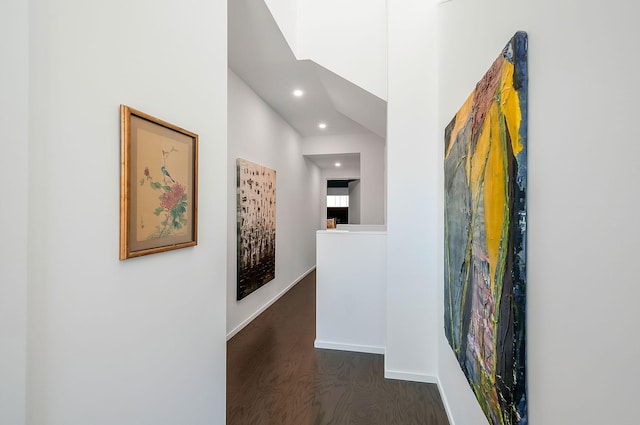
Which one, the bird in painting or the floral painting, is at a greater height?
the bird in painting

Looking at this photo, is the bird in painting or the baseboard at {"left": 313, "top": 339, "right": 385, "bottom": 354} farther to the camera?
the baseboard at {"left": 313, "top": 339, "right": 385, "bottom": 354}

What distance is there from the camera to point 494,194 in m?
1.00

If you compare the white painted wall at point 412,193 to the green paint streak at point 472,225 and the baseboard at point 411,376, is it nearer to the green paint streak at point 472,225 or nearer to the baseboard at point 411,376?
the baseboard at point 411,376

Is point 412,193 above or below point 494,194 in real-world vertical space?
above

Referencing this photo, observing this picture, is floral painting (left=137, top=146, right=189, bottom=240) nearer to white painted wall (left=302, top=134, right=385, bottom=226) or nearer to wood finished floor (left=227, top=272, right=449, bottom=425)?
wood finished floor (left=227, top=272, right=449, bottom=425)

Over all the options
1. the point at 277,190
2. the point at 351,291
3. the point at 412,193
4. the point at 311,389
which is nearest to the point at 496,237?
the point at 412,193

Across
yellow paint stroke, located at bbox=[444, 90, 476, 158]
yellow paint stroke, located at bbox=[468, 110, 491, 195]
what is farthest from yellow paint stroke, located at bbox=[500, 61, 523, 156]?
yellow paint stroke, located at bbox=[444, 90, 476, 158]
